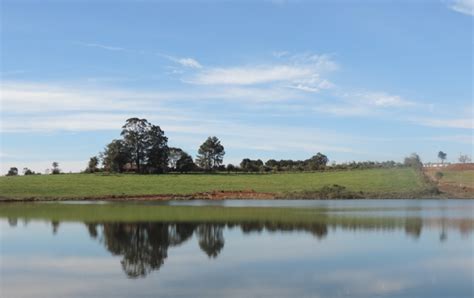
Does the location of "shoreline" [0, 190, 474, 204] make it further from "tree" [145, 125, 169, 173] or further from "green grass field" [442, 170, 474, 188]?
"tree" [145, 125, 169, 173]

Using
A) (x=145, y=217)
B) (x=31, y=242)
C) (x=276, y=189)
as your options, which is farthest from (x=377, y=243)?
(x=276, y=189)

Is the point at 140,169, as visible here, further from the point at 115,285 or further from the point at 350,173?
the point at 115,285

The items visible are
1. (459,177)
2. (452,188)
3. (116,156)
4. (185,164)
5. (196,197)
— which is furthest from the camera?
(185,164)

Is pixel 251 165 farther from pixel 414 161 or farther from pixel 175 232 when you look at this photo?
pixel 175 232

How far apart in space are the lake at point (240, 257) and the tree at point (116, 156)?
6239 cm

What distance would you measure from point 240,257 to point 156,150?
85.8 metres

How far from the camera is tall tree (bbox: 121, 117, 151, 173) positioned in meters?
103

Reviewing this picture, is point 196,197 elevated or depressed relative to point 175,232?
elevated

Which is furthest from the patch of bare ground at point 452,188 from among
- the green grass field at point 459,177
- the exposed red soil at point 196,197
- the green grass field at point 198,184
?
the exposed red soil at point 196,197

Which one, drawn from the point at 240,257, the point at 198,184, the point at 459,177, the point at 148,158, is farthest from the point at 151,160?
the point at 240,257

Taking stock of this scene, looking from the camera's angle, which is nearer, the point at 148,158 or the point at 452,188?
the point at 452,188

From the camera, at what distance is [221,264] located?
1892cm

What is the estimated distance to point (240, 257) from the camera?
2064cm

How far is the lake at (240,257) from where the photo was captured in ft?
49.2
